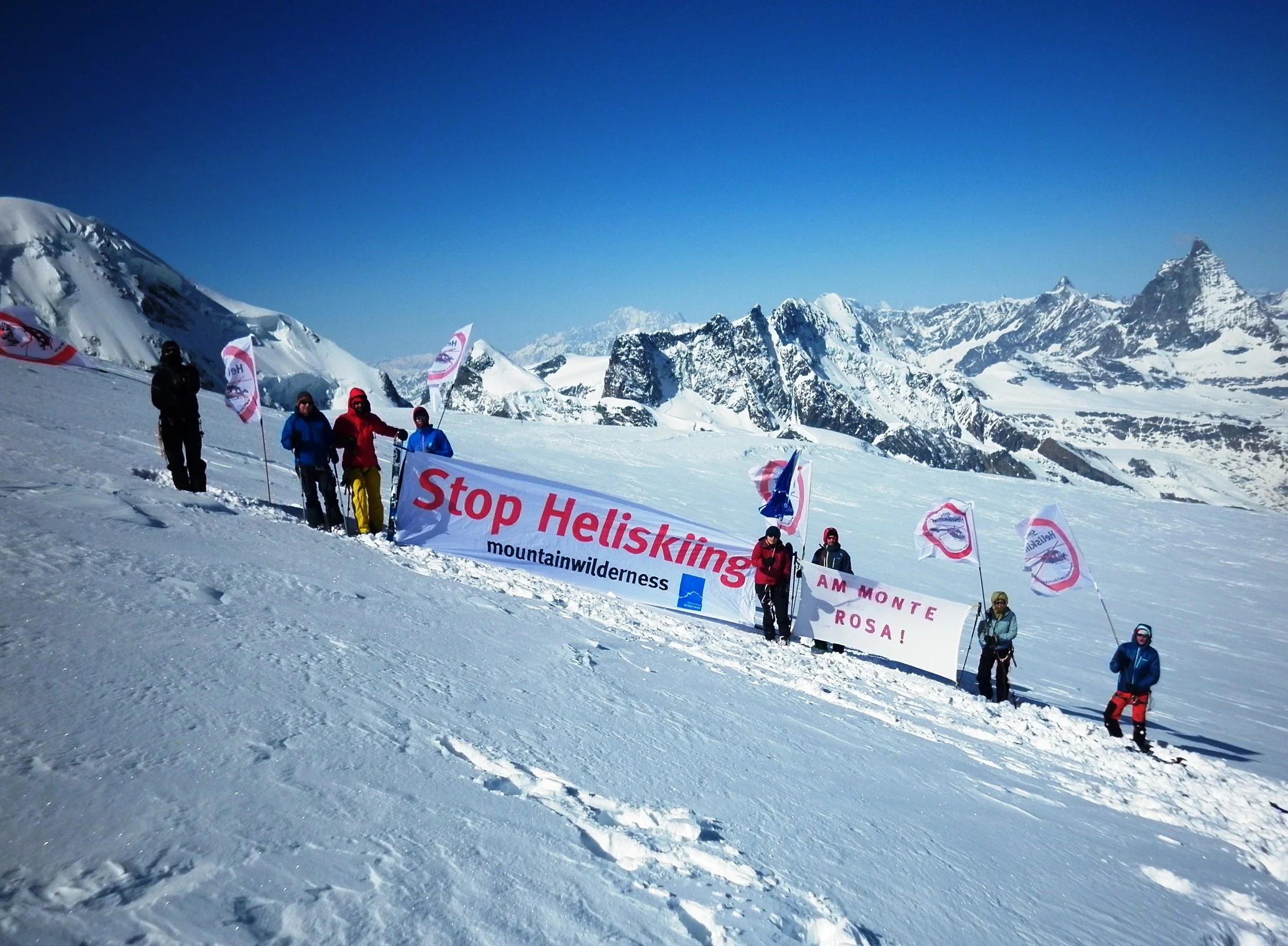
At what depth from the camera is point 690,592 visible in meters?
9.54

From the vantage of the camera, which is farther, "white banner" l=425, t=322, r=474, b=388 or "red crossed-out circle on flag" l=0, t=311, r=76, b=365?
"white banner" l=425, t=322, r=474, b=388

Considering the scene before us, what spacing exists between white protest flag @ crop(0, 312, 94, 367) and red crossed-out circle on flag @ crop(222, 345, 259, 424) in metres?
1.84

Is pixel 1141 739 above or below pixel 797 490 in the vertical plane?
below

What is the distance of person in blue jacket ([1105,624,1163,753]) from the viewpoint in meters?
7.74

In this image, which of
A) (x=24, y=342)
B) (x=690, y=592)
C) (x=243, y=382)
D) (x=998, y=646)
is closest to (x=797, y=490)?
(x=690, y=592)

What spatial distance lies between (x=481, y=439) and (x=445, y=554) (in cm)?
2011

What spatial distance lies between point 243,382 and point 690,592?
718cm

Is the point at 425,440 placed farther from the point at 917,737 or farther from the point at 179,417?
the point at 917,737

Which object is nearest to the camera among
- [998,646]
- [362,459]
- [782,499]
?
[998,646]

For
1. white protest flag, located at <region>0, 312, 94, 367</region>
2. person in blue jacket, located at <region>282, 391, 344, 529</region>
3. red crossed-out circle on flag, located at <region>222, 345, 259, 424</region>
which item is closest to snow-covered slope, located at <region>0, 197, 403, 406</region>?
white protest flag, located at <region>0, 312, 94, 367</region>

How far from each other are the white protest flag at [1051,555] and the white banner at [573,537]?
4538 millimetres

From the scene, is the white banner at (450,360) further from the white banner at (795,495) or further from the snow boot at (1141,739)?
the snow boot at (1141,739)

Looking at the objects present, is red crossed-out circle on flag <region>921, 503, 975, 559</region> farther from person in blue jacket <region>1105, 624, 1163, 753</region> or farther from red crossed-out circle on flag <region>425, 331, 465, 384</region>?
red crossed-out circle on flag <region>425, 331, 465, 384</region>

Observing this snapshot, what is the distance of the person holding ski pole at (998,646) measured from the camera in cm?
861
